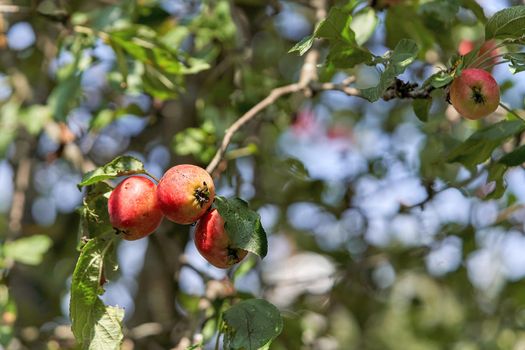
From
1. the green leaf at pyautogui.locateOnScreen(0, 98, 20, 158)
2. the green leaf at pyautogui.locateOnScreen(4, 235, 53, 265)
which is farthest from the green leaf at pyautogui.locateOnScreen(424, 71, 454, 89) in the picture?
the green leaf at pyautogui.locateOnScreen(0, 98, 20, 158)

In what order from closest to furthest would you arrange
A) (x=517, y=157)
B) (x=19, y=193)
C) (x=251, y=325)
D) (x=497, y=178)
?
(x=251, y=325) < (x=517, y=157) < (x=497, y=178) < (x=19, y=193)

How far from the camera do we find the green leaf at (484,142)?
143 cm

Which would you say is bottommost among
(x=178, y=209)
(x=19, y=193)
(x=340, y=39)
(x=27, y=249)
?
(x=19, y=193)

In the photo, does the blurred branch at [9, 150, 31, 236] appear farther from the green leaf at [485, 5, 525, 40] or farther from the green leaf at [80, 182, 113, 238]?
the green leaf at [485, 5, 525, 40]

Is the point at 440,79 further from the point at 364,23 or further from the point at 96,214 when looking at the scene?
the point at 96,214

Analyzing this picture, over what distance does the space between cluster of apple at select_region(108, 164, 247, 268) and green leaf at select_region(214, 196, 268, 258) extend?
24 millimetres

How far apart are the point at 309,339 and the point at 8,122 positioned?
117 centimetres

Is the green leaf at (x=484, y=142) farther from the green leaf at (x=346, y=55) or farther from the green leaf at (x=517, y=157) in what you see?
the green leaf at (x=346, y=55)

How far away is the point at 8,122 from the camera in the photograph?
2.37m

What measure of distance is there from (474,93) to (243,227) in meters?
0.45

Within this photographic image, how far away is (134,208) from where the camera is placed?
4.01 ft

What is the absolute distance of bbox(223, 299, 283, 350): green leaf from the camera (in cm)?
127

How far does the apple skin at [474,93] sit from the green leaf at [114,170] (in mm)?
564

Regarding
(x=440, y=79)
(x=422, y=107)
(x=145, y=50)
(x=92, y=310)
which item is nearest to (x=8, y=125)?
(x=145, y=50)
